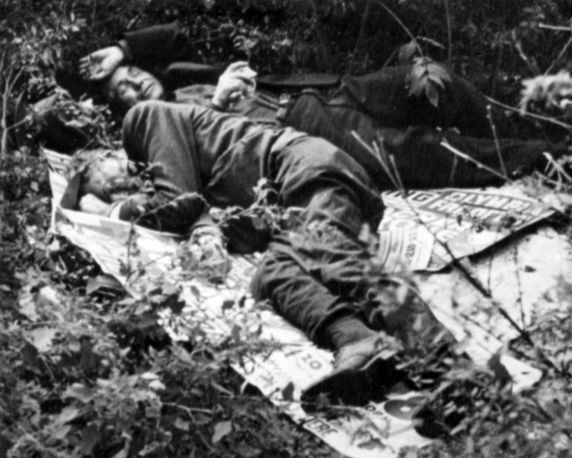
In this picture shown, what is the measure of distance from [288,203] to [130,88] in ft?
3.30

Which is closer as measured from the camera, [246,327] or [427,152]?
[246,327]

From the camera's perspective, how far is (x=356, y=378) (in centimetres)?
264

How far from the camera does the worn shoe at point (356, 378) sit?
261cm

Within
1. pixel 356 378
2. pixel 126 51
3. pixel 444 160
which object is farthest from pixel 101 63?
pixel 356 378

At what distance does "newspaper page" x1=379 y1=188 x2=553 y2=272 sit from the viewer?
3232 millimetres

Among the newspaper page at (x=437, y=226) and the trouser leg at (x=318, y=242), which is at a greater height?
the trouser leg at (x=318, y=242)

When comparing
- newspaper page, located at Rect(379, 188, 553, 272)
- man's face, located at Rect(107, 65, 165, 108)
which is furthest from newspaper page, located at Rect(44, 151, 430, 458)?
man's face, located at Rect(107, 65, 165, 108)

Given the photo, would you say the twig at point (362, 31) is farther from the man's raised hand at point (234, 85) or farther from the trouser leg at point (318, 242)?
the trouser leg at point (318, 242)

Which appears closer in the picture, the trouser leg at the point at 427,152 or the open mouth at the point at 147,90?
the trouser leg at the point at 427,152

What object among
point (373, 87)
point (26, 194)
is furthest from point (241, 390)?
point (373, 87)

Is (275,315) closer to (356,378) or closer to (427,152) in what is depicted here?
(356,378)

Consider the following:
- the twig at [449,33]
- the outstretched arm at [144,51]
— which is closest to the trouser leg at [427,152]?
the twig at [449,33]

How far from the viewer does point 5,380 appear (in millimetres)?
2340

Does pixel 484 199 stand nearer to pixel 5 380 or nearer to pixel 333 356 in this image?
pixel 333 356
